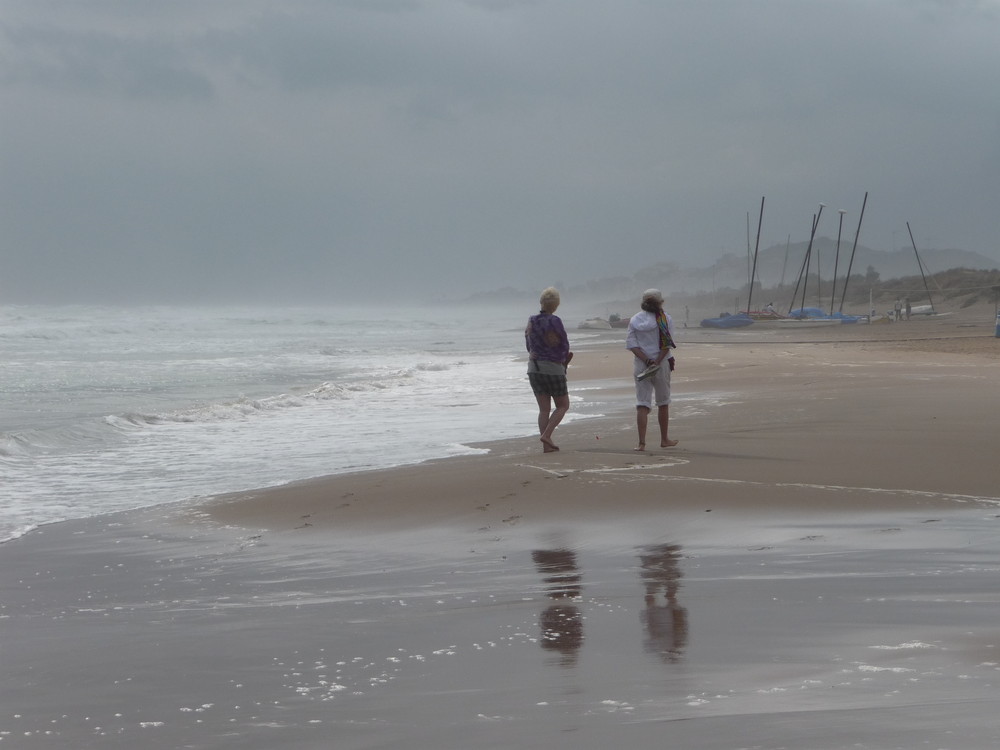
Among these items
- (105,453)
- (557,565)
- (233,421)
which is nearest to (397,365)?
(233,421)

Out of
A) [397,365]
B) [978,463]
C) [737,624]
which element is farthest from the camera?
[397,365]

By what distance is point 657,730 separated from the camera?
9.37ft

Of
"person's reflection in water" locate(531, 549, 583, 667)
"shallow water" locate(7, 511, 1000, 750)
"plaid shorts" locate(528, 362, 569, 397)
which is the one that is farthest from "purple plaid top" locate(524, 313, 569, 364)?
"person's reflection in water" locate(531, 549, 583, 667)

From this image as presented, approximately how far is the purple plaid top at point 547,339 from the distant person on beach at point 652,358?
27.8 inches

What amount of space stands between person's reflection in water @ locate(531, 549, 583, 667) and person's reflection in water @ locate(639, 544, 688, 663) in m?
0.27

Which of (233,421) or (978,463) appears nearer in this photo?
(978,463)

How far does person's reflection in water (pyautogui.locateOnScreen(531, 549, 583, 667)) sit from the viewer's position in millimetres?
3756

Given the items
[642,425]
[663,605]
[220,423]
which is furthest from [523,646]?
[220,423]

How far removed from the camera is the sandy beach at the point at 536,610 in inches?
118

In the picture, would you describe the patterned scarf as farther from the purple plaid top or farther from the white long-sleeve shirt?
the purple plaid top

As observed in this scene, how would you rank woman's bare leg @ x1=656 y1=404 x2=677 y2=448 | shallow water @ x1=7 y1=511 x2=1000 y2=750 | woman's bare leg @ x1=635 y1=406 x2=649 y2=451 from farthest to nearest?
woman's bare leg @ x1=656 y1=404 x2=677 y2=448 < woman's bare leg @ x1=635 y1=406 x2=649 y2=451 < shallow water @ x1=7 y1=511 x2=1000 y2=750

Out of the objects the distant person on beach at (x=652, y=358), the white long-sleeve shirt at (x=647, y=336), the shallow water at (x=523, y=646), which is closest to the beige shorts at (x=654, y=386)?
the distant person on beach at (x=652, y=358)

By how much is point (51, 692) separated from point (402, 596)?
1.60 m

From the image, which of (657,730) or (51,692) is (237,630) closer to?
(51,692)
